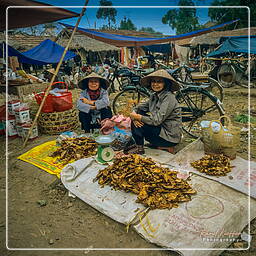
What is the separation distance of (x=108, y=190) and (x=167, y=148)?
44.2 inches

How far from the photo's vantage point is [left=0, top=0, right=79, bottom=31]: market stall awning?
120 inches

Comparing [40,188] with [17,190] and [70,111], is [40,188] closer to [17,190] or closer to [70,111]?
[17,190]

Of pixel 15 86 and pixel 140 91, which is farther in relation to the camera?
pixel 15 86

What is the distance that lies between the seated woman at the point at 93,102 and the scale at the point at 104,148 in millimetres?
1007

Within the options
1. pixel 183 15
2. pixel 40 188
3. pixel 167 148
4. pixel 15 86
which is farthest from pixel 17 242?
pixel 183 15

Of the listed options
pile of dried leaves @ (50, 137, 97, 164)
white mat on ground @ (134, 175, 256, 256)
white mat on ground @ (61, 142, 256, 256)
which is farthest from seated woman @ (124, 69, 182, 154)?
white mat on ground @ (134, 175, 256, 256)

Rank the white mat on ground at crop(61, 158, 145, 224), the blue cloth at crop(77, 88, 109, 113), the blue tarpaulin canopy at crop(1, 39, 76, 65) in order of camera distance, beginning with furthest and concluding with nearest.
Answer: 1. the blue tarpaulin canopy at crop(1, 39, 76, 65)
2. the blue cloth at crop(77, 88, 109, 113)
3. the white mat on ground at crop(61, 158, 145, 224)

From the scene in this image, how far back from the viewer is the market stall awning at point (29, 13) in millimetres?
3056

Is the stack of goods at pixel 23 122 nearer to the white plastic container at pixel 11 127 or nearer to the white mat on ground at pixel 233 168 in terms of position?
the white plastic container at pixel 11 127

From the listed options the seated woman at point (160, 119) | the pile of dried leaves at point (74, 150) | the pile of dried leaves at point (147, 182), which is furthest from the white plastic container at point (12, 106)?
the pile of dried leaves at point (147, 182)

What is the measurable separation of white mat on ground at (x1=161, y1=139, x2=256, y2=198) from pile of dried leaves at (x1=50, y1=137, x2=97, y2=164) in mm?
1137

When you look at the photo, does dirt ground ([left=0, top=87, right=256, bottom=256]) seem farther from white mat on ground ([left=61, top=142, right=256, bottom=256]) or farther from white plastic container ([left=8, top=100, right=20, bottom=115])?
white plastic container ([left=8, top=100, right=20, bottom=115])

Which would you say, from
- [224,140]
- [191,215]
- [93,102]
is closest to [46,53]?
[93,102]

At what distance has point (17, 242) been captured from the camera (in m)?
1.79
